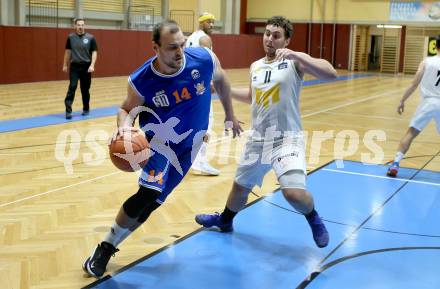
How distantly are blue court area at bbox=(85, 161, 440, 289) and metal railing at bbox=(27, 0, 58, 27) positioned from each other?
1639 centimetres

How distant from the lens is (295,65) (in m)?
4.48

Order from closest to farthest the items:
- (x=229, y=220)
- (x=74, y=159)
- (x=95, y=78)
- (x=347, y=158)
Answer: (x=229, y=220), (x=74, y=159), (x=347, y=158), (x=95, y=78)

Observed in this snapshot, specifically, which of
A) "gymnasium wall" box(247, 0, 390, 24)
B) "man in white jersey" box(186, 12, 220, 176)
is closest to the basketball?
"man in white jersey" box(186, 12, 220, 176)

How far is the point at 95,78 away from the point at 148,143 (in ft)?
58.5

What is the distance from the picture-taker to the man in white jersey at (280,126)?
14.5 ft

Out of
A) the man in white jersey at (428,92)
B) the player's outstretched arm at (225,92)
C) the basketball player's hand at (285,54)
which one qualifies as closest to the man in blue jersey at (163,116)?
the player's outstretched arm at (225,92)

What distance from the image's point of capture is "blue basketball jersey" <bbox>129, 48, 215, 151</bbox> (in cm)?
404

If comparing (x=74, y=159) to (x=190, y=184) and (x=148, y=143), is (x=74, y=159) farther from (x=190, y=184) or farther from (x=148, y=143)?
(x=148, y=143)

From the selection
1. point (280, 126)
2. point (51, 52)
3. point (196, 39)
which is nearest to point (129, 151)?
point (280, 126)

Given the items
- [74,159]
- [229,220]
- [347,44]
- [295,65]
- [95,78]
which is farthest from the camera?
[347,44]

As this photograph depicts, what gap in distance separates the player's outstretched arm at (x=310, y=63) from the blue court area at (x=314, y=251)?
1.49m

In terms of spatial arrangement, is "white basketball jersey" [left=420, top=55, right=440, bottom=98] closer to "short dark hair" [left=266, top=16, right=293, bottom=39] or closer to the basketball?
"short dark hair" [left=266, top=16, right=293, bottom=39]

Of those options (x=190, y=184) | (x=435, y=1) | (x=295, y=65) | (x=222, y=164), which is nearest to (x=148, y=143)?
(x=295, y=65)

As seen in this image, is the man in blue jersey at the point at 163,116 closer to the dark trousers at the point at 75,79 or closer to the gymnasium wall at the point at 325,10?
the dark trousers at the point at 75,79
